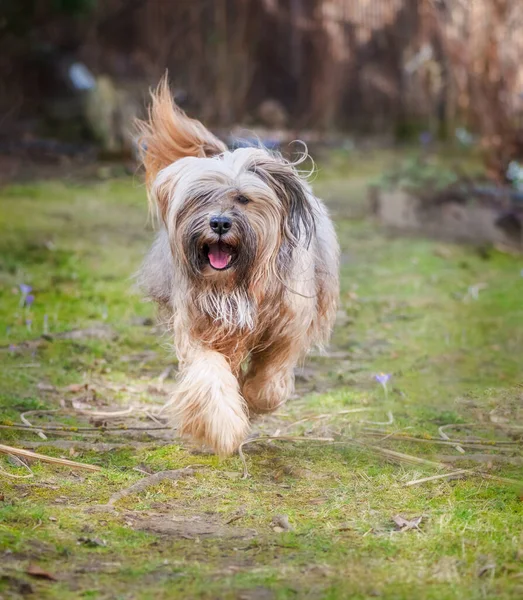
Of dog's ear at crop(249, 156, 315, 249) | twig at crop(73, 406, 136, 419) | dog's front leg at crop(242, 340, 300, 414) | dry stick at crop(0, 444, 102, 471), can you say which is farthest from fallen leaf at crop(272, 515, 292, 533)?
twig at crop(73, 406, 136, 419)

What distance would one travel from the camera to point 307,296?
448cm

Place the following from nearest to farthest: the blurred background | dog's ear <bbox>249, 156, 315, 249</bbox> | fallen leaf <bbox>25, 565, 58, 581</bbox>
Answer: fallen leaf <bbox>25, 565, 58, 581</bbox>, dog's ear <bbox>249, 156, 315, 249</bbox>, the blurred background

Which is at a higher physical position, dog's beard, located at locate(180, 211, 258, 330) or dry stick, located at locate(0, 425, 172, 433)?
dog's beard, located at locate(180, 211, 258, 330)

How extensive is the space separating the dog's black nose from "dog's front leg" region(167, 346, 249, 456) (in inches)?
21.6

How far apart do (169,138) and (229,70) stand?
33.7ft

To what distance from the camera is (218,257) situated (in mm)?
4152

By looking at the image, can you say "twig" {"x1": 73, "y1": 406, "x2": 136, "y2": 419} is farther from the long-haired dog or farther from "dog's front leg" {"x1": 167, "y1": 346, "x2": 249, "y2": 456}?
"dog's front leg" {"x1": 167, "y1": 346, "x2": 249, "y2": 456}

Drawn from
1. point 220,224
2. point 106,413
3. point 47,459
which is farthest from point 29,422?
point 220,224

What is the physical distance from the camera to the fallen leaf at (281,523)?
337cm

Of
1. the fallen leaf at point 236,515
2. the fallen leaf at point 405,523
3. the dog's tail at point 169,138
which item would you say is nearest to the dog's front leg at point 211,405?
the fallen leaf at point 236,515

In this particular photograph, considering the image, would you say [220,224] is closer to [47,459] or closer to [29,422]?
[47,459]

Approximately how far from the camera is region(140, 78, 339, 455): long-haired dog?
162 inches

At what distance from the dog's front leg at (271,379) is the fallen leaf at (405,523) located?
1.24 m

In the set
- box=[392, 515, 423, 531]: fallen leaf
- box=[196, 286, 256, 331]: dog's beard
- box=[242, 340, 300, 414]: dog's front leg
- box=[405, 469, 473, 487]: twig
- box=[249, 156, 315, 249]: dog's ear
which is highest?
box=[249, 156, 315, 249]: dog's ear
